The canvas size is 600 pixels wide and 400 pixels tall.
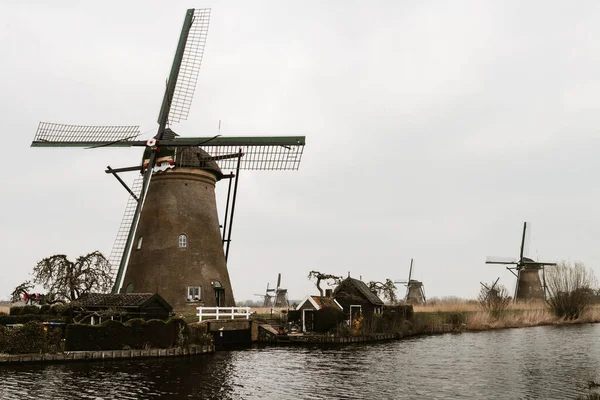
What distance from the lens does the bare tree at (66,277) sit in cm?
2680

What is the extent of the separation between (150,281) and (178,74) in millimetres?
11427

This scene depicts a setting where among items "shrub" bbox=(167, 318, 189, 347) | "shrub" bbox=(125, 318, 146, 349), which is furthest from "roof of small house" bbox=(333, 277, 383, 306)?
"shrub" bbox=(125, 318, 146, 349)

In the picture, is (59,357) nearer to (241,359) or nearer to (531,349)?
(241,359)

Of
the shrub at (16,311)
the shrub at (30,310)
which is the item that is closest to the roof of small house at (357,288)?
the shrub at (30,310)

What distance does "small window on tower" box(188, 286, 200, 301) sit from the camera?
27938 millimetres

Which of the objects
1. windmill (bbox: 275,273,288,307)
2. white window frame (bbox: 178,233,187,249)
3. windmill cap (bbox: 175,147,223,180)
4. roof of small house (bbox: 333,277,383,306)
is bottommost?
windmill (bbox: 275,273,288,307)

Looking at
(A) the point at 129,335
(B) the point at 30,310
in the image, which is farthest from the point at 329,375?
(B) the point at 30,310

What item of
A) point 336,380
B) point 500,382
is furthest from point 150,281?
point 500,382

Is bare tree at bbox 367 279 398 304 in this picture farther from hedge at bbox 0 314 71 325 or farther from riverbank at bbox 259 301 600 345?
hedge at bbox 0 314 71 325

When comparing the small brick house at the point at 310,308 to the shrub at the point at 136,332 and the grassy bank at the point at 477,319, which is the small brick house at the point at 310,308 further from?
the shrub at the point at 136,332

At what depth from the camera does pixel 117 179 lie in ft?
96.1

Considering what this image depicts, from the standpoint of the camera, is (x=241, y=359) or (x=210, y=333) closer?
(x=241, y=359)

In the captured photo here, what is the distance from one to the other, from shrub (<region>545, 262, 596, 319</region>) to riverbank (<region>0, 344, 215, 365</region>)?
33971 mm

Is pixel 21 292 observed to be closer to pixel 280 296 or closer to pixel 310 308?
pixel 310 308
